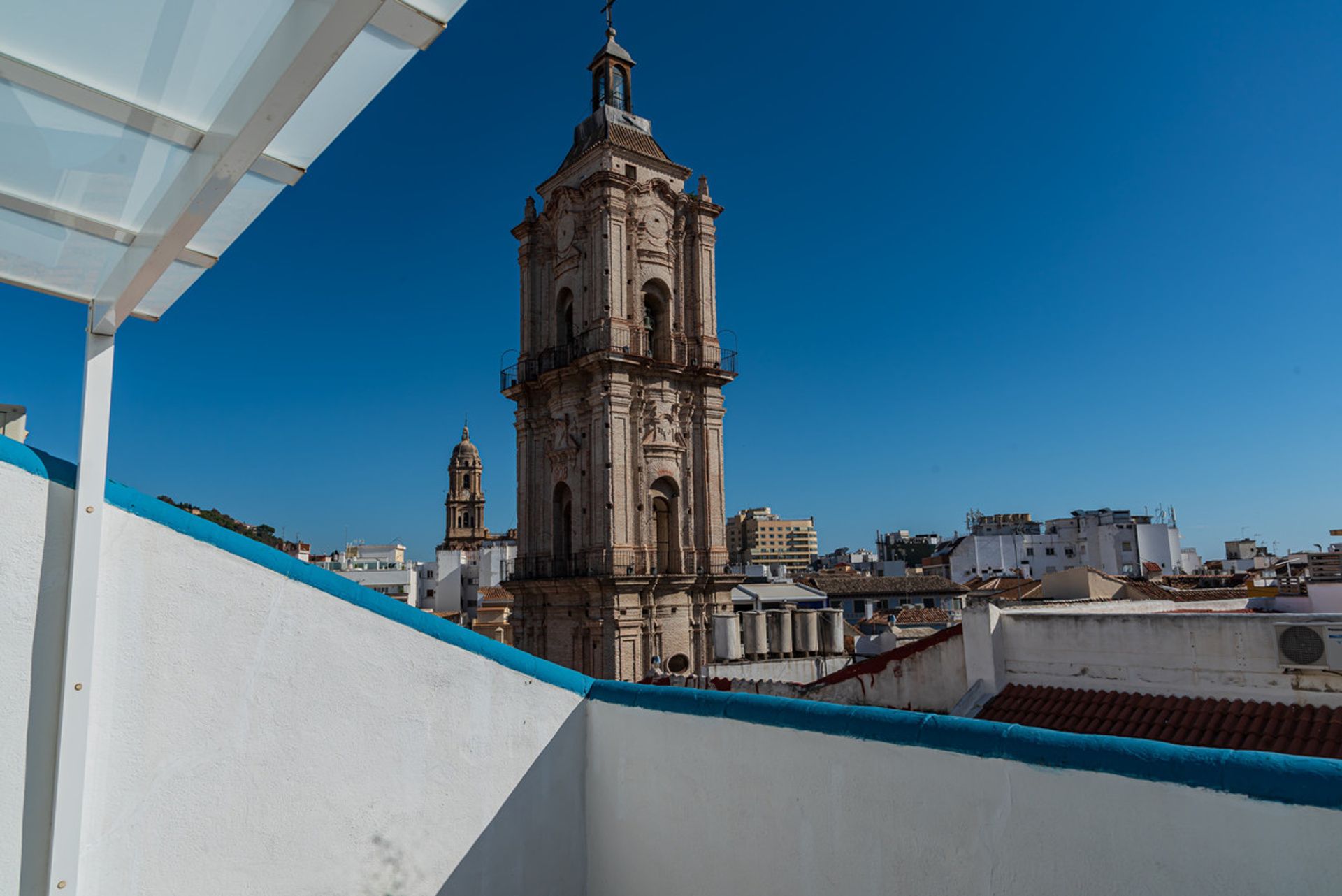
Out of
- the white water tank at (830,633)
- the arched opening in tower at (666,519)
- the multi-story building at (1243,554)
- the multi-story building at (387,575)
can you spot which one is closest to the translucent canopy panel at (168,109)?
the white water tank at (830,633)

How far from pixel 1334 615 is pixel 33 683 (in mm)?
10267

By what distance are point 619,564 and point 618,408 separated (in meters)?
3.90

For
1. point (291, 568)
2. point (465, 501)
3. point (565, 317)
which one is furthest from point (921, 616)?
point (465, 501)

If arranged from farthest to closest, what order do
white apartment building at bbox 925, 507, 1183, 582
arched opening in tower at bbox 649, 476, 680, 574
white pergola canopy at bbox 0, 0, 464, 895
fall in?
white apartment building at bbox 925, 507, 1183, 582 < arched opening in tower at bbox 649, 476, 680, 574 < white pergola canopy at bbox 0, 0, 464, 895

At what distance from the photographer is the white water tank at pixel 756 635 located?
19.2 metres

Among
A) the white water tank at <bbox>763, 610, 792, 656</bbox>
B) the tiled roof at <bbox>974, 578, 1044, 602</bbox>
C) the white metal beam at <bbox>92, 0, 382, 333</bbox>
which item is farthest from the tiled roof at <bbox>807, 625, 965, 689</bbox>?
the tiled roof at <bbox>974, 578, 1044, 602</bbox>

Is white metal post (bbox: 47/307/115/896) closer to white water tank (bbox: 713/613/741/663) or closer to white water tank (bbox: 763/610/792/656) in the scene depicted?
white water tank (bbox: 713/613/741/663)

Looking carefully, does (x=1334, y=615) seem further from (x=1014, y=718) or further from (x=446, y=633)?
(x=446, y=633)

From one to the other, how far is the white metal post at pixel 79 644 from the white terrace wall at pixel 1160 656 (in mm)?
9775

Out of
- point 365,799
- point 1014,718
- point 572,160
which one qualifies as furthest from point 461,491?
point 365,799

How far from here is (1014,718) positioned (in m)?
9.90

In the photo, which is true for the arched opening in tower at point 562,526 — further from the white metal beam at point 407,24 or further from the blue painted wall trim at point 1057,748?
the white metal beam at point 407,24

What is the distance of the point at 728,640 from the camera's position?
62.4 feet

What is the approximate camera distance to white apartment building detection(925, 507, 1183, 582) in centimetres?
5888
